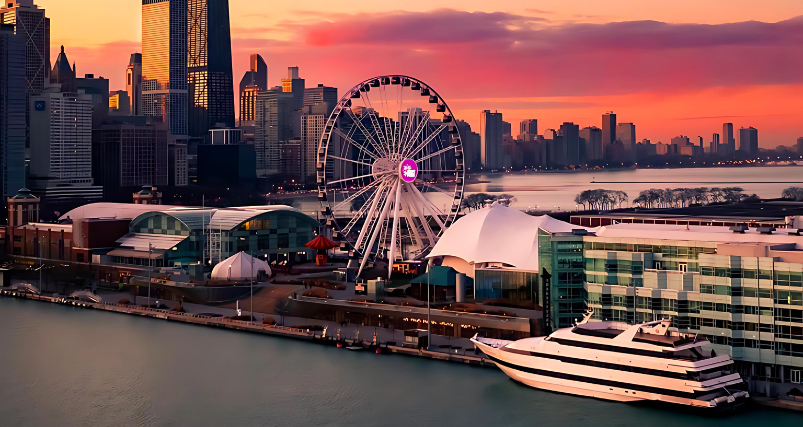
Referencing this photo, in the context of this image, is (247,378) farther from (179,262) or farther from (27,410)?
(179,262)

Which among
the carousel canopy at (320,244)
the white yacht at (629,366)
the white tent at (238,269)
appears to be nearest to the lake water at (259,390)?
the white yacht at (629,366)

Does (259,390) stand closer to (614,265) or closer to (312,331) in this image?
(312,331)

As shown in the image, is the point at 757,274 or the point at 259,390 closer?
the point at 757,274

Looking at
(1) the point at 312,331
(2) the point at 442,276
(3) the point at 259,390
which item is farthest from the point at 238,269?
(3) the point at 259,390

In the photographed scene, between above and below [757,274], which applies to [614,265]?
above

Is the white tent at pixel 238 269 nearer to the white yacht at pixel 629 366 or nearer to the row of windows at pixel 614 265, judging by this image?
the row of windows at pixel 614 265

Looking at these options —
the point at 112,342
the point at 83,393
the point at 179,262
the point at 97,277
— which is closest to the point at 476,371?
the point at 83,393

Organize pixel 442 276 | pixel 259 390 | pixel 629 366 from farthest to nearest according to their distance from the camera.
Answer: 1. pixel 442 276
2. pixel 259 390
3. pixel 629 366

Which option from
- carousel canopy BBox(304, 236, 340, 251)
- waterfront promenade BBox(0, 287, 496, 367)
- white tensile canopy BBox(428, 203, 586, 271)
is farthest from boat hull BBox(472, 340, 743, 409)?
carousel canopy BBox(304, 236, 340, 251)
